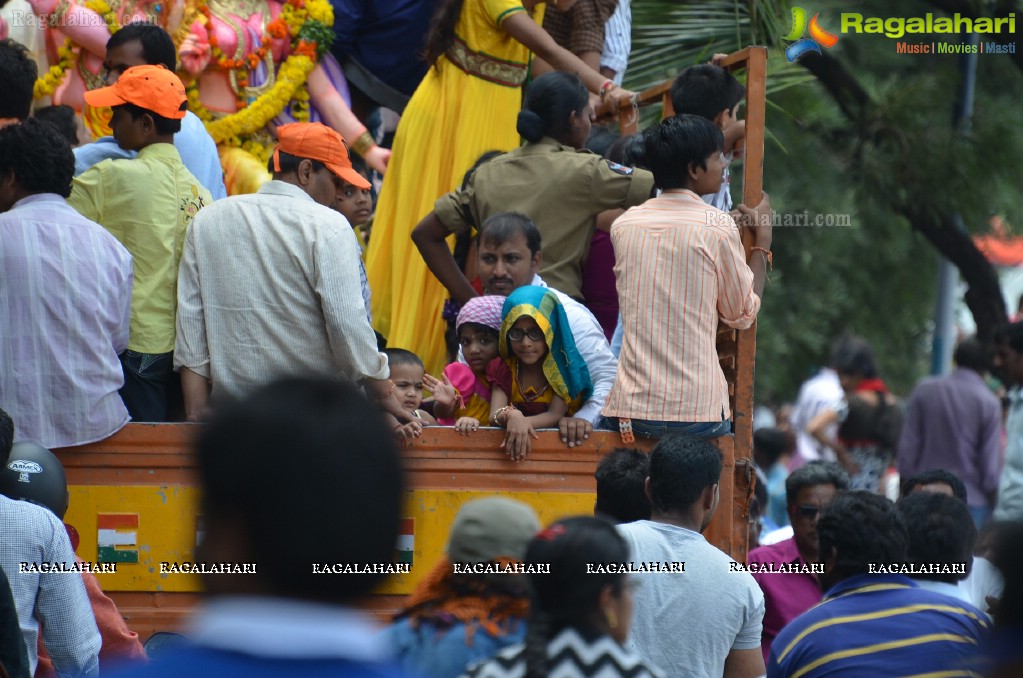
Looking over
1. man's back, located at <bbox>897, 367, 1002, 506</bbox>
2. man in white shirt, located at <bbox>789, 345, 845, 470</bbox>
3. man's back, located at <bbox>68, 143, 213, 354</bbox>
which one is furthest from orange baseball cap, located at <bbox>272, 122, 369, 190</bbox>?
man in white shirt, located at <bbox>789, 345, 845, 470</bbox>

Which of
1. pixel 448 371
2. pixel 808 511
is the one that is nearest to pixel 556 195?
pixel 448 371

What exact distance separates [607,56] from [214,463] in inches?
233

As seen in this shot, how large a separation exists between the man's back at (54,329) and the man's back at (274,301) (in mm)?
287

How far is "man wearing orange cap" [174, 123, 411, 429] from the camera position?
14.9 feet

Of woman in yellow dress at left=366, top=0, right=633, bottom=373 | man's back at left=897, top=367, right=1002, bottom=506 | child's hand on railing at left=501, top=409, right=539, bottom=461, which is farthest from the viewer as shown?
man's back at left=897, top=367, right=1002, bottom=506

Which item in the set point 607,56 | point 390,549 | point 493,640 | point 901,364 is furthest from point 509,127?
point 901,364

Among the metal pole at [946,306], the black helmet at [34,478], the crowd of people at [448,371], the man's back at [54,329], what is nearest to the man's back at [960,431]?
the crowd of people at [448,371]

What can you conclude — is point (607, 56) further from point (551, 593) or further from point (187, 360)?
point (551, 593)

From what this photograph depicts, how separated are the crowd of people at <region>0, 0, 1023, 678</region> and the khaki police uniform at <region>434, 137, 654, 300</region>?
13mm

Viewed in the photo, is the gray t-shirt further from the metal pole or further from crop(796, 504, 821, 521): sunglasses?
the metal pole

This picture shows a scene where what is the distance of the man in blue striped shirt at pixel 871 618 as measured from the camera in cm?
324

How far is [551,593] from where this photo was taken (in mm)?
2705

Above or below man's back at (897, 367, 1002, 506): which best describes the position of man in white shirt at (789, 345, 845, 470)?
below

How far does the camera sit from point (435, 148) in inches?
263
